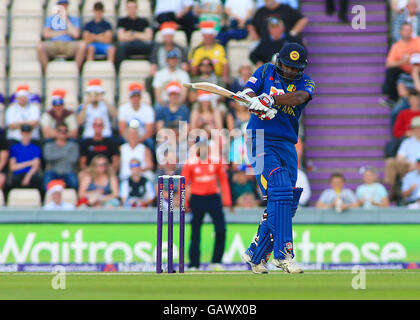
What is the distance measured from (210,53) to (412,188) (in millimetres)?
4175

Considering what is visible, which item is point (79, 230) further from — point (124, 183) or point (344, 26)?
point (344, 26)

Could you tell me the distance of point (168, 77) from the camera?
16031 millimetres

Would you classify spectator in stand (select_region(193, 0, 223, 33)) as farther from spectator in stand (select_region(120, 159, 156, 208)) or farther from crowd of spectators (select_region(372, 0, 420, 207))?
spectator in stand (select_region(120, 159, 156, 208))

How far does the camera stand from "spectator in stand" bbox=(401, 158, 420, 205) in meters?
14.8

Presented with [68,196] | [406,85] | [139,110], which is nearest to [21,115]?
[68,196]

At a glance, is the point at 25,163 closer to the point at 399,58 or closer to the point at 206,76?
the point at 206,76

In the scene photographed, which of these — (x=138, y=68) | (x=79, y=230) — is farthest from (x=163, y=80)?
(x=79, y=230)

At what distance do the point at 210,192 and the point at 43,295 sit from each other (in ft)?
19.4

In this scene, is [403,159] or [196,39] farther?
[196,39]

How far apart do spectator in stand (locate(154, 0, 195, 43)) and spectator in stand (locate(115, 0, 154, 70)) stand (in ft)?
1.06

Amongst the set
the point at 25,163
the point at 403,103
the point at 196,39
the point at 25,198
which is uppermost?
the point at 196,39

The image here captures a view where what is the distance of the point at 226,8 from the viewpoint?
55.9 feet

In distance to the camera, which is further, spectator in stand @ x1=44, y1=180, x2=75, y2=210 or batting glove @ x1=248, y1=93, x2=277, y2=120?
spectator in stand @ x1=44, y1=180, x2=75, y2=210

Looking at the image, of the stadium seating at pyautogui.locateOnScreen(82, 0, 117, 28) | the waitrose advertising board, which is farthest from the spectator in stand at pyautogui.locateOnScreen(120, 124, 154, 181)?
the stadium seating at pyautogui.locateOnScreen(82, 0, 117, 28)
